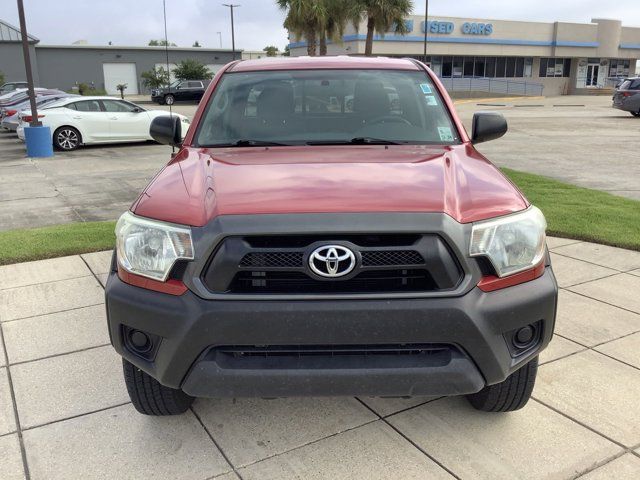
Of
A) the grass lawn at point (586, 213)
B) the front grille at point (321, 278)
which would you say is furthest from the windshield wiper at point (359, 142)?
the grass lawn at point (586, 213)

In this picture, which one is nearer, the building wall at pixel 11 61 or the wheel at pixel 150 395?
the wheel at pixel 150 395

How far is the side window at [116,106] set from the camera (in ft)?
52.6

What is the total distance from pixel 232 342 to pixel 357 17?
35.0m

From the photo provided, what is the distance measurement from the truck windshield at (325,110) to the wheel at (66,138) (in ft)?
42.9

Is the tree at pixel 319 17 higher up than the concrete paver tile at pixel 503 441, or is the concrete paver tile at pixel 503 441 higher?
the tree at pixel 319 17

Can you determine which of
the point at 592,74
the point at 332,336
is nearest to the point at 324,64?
the point at 332,336

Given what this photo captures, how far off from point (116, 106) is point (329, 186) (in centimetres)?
1511

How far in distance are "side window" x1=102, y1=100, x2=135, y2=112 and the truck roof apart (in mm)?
13031

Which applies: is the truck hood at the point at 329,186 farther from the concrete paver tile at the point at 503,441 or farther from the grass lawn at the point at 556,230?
the grass lawn at the point at 556,230

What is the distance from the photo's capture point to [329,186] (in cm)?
254

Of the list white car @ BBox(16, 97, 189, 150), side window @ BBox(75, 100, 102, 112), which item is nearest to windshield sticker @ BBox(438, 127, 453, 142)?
white car @ BBox(16, 97, 189, 150)

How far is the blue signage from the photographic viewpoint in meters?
47.9

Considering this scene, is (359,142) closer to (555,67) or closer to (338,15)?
(338,15)

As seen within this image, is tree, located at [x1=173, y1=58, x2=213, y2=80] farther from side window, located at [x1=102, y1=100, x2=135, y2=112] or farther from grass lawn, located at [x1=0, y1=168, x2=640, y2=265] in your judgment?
grass lawn, located at [x1=0, y1=168, x2=640, y2=265]
